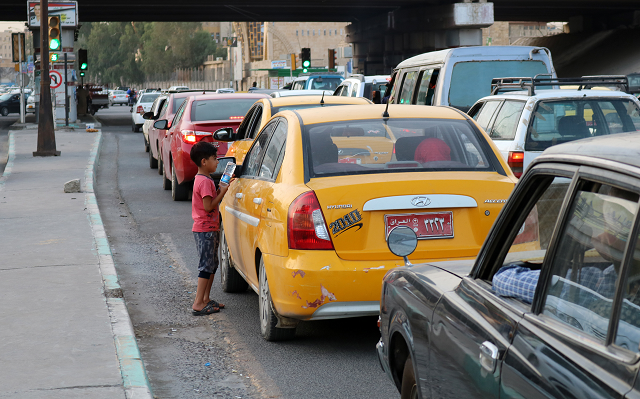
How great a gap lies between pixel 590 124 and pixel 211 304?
503 cm

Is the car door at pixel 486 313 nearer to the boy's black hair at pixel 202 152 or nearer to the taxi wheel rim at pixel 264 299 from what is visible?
the taxi wheel rim at pixel 264 299

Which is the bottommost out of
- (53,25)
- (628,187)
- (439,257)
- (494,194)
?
(439,257)

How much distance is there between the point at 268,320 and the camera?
599 cm

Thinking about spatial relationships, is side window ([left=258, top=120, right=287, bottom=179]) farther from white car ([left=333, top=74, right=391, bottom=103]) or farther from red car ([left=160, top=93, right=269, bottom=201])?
white car ([left=333, top=74, right=391, bottom=103])

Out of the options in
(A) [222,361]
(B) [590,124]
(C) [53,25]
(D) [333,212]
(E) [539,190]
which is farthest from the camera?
(C) [53,25]

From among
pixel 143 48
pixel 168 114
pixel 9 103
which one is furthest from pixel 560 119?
pixel 143 48

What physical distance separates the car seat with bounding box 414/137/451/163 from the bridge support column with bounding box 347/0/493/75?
38237mm

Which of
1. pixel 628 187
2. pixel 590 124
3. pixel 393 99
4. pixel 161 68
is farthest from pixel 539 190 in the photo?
pixel 161 68

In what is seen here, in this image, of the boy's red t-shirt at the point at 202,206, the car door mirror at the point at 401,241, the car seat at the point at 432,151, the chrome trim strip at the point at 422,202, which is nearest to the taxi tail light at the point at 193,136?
the boy's red t-shirt at the point at 202,206

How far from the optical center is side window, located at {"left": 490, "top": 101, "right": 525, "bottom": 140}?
9905 millimetres

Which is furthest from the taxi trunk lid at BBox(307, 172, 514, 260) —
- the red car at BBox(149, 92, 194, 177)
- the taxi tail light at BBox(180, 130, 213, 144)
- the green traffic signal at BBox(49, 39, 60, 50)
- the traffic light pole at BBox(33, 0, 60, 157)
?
the green traffic signal at BBox(49, 39, 60, 50)

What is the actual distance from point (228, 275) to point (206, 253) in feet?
3.20

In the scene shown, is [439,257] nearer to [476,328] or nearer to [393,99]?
[476,328]

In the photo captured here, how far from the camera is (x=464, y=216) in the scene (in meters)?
5.53
